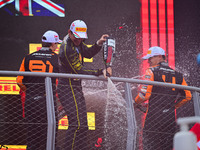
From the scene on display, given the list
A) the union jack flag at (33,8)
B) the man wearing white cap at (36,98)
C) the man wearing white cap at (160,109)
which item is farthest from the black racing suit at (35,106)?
the union jack flag at (33,8)

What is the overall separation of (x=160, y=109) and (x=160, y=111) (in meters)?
0.02

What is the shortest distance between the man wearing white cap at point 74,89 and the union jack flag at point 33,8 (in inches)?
75.2

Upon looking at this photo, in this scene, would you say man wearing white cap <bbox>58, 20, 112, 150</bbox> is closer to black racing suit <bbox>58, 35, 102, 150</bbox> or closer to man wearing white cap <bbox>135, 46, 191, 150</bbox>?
black racing suit <bbox>58, 35, 102, 150</bbox>

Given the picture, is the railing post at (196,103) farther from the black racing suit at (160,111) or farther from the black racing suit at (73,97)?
the black racing suit at (73,97)

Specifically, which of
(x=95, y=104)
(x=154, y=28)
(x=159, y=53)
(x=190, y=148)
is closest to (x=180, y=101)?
(x=159, y=53)

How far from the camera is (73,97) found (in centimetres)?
343

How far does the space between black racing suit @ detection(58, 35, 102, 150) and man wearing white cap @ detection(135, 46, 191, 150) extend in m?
0.63

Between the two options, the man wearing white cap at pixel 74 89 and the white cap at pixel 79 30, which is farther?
the white cap at pixel 79 30

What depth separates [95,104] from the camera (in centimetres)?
515

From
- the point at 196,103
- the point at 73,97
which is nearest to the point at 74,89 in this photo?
the point at 73,97

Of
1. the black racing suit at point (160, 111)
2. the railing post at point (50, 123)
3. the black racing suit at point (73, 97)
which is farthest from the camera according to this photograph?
the black racing suit at point (160, 111)

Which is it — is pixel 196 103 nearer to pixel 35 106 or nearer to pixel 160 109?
pixel 160 109

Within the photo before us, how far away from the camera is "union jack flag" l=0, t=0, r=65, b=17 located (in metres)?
5.35

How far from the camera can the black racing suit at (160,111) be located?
11.8 feet
